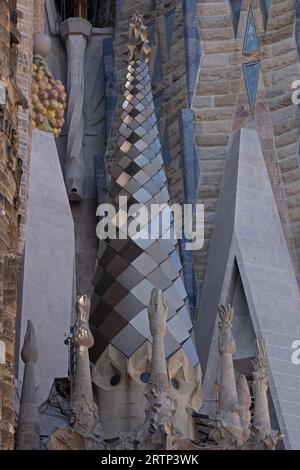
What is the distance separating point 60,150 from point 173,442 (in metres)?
8.72

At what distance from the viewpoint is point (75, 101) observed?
939 inches

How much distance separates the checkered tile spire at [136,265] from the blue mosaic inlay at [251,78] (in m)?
3.89

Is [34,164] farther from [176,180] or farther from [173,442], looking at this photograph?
[173,442]

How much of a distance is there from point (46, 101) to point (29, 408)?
6.03 m

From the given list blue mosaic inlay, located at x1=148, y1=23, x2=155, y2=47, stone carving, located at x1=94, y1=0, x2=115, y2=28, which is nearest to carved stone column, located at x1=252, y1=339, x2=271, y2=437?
blue mosaic inlay, located at x1=148, y1=23, x2=155, y2=47

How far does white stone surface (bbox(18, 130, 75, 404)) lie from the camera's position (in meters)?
19.5

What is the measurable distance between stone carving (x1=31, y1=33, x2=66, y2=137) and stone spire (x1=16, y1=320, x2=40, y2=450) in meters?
4.99

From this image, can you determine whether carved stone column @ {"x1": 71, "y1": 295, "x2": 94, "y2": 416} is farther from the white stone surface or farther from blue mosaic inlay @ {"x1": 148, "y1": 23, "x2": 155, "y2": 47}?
blue mosaic inlay @ {"x1": 148, "y1": 23, "x2": 155, "y2": 47}

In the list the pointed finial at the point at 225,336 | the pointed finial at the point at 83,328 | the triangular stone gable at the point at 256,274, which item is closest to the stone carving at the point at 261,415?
the pointed finial at the point at 225,336

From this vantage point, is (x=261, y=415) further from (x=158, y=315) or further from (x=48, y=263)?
(x=48, y=263)

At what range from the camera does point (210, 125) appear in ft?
75.2

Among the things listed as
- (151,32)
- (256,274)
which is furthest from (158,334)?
(151,32)
